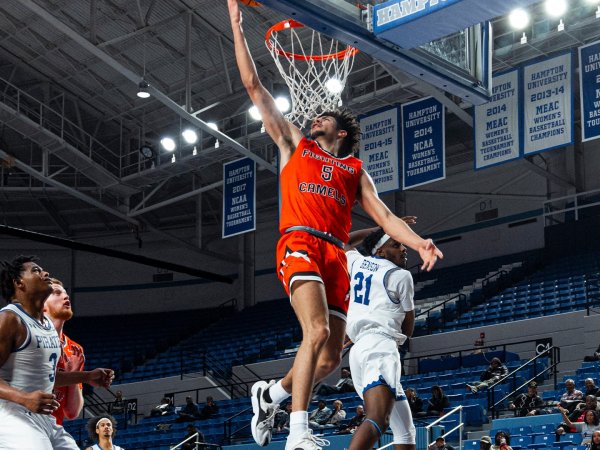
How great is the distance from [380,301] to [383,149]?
15504 millimetres

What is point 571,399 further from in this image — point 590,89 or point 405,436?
point 405,436

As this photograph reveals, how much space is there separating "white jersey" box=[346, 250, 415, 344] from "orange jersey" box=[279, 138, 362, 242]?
3.49 ft

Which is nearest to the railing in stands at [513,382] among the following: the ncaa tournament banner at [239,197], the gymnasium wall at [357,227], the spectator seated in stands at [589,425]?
the spectator seated in stands at [589,425]

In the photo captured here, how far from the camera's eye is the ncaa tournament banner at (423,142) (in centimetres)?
2131

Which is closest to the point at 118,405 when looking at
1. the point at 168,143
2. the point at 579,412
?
the point at 168,143

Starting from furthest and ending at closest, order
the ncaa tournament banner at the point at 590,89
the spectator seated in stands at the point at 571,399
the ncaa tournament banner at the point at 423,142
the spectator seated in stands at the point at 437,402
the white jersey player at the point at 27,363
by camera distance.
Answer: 1. the ncaa tournament banner at the point at 423,142
2. the ncaa tournament banner at the point at 590,89
3. the spectator seated in stands at the point at 437,402
4. the spectator seated in stands at the point at 571,399
5. the white jersey player at the point at 27,363

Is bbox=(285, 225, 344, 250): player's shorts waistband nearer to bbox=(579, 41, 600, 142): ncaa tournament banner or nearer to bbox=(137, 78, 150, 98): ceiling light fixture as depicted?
bbox=(579, 41, 600, 142): ncaa tournament banner

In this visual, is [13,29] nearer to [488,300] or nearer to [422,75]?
[488,300]

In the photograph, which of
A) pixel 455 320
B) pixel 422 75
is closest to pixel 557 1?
pixel 455 320

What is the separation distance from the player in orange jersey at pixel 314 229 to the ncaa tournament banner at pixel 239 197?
1822cm

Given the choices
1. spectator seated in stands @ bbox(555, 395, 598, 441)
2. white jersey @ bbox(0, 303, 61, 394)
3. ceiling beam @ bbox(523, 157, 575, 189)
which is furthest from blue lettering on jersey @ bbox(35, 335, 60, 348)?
ceiling beam @ bbox(523, 157, 575, 189)

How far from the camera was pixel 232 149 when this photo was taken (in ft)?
84.8

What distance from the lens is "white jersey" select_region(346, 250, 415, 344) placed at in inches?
276

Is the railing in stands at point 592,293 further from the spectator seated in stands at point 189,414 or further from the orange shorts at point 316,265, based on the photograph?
the orange shorts at point 316,265
